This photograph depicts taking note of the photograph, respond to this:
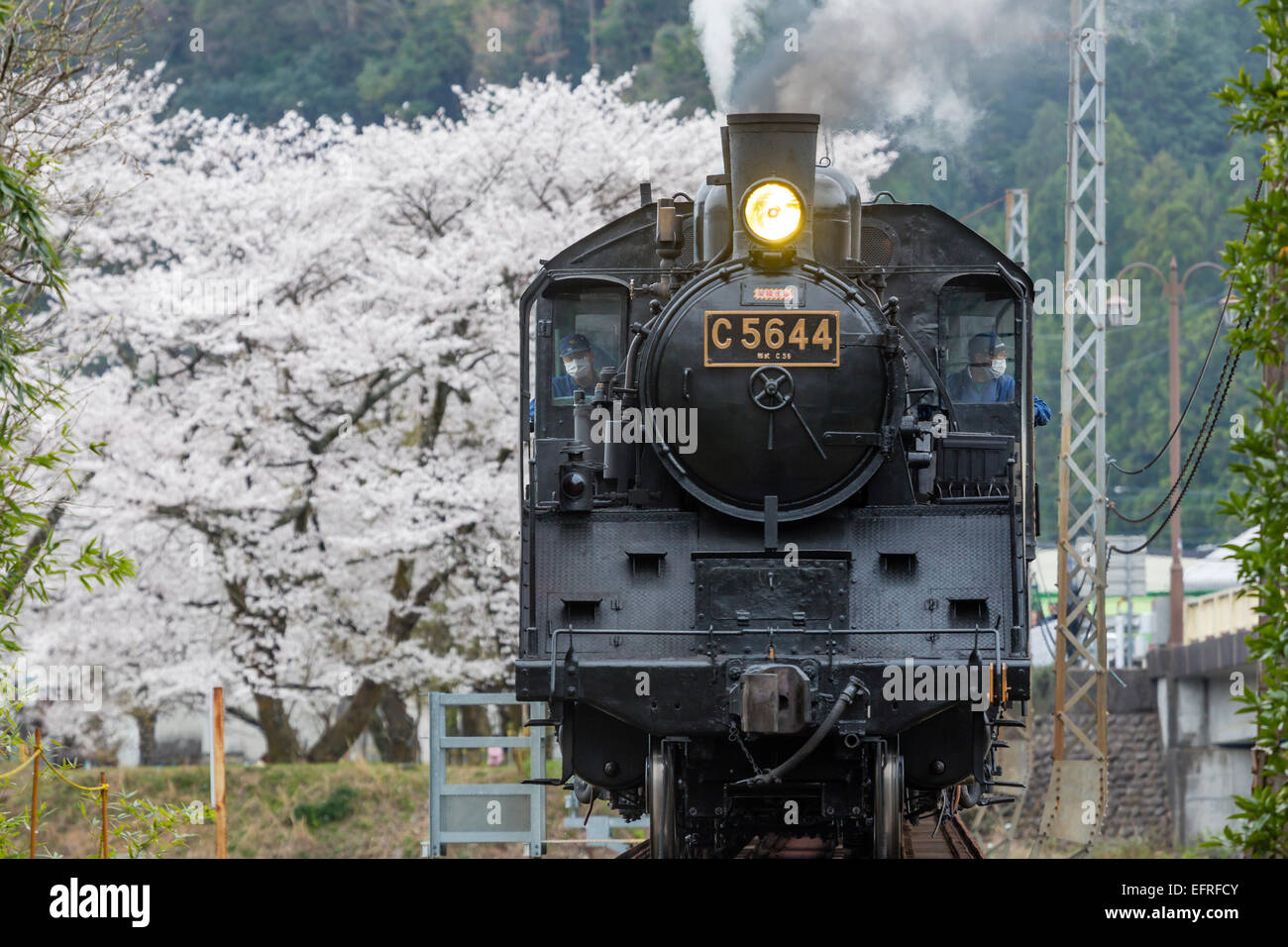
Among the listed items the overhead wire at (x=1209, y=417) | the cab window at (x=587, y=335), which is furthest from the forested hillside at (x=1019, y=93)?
the cab window at (x=587, y=335)

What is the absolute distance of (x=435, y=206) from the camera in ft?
63.1

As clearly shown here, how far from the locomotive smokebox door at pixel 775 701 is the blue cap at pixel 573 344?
238 centimetres

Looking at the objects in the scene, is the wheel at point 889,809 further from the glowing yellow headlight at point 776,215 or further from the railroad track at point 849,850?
the glowing yellow headlight at point 776,215

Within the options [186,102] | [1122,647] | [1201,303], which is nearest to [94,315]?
[186,102]

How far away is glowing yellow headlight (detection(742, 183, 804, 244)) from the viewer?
7.34 m

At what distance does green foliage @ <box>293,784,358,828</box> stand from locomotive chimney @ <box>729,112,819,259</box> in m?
10.7

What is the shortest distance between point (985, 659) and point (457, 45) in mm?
26348

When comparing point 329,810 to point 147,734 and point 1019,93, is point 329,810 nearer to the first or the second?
point 147,734

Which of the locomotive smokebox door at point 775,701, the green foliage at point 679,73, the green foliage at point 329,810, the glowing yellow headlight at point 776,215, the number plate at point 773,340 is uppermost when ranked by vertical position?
the green foliage at point 679,73

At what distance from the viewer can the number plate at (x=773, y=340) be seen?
23.7 feet

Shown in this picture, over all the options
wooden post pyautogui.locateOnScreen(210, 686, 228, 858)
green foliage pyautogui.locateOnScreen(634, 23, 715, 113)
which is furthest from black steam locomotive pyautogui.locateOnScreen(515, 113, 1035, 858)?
green foliage pyautogui.locateOnScreen(634, 23, 715, 113)

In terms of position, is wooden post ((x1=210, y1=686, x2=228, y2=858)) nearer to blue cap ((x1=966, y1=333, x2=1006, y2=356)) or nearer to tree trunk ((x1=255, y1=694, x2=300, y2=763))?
blue cap ((x1=966, y1=333, x2=1006, y2=356))

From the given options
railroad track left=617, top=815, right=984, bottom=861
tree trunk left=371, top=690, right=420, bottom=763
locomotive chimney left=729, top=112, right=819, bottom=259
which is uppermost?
locomotive chimney left=729, top=112, right=819, bottom=259
